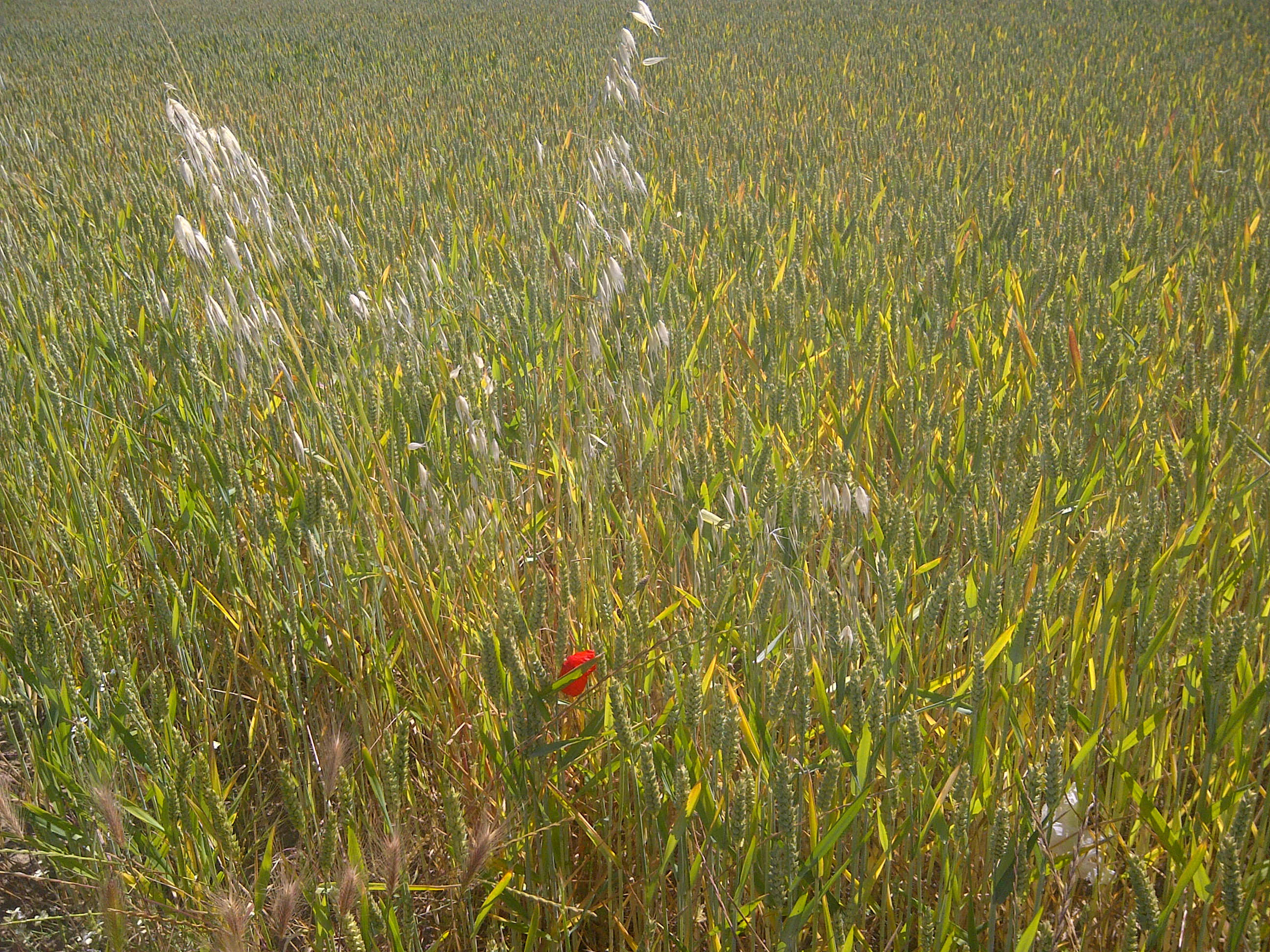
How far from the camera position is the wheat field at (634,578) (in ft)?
2.69

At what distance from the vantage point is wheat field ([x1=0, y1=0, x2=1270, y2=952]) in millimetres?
820

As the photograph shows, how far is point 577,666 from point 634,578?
6.0 inches

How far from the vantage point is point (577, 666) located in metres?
0.85

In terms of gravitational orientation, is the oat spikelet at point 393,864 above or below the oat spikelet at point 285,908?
above

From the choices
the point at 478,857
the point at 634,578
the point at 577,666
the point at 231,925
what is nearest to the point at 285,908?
the point at 231,925

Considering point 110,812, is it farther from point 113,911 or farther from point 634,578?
point 634,578

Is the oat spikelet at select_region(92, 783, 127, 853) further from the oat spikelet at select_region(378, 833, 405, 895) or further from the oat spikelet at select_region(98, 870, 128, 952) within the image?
the oat spikelet at select_region(378, 833, 405, 895)

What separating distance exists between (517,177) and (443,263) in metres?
1.58

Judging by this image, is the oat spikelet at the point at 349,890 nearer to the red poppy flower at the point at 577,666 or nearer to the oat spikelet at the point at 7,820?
the red poppy flower at the point at 577,666

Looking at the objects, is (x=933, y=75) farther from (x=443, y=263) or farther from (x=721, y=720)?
(x=721, y=720)

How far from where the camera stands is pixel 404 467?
1411 mm

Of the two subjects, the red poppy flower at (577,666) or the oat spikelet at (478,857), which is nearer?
the oat spikelet at (478,857)

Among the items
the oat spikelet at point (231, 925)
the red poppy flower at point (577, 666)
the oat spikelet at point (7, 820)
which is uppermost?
the red poppy flower at point (577, 666)

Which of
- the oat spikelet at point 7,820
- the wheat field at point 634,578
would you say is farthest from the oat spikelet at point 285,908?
the oat spikelet at point 7,820
